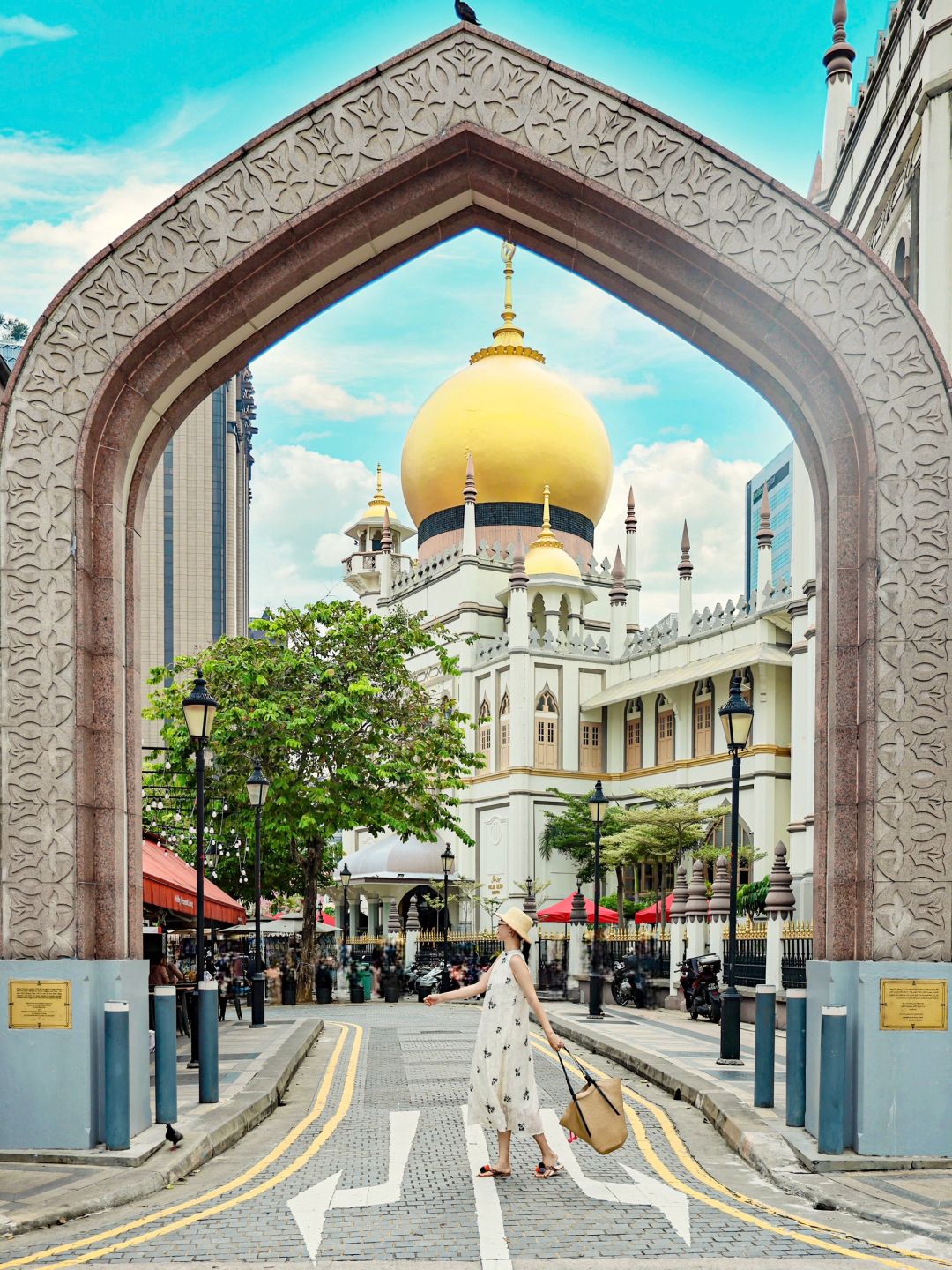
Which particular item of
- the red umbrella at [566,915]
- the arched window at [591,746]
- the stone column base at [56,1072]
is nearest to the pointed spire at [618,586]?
the arched window at [591,746]

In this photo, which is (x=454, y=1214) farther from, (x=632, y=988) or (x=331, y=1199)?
(x=632, y=988)

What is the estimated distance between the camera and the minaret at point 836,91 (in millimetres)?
25953

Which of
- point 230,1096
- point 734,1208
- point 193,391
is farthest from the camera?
point 230,1096

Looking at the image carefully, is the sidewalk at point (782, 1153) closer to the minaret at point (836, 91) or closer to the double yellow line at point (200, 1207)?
the double yellow line at point (200, 1207)

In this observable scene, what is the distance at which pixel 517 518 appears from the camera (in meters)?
61.4

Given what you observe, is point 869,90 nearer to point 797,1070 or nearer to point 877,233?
point 877,233

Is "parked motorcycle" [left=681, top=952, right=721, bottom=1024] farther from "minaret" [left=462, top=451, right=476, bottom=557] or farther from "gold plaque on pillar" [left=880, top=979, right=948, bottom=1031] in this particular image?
"minaret" [left=462, top=451, right=476, bottom=557]

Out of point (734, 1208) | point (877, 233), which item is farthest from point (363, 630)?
point (734, 1208)

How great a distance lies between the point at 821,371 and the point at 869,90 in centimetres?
1276

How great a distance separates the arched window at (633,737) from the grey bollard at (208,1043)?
43.1 meters

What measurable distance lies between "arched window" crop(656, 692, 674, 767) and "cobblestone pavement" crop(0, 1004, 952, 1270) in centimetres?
4093

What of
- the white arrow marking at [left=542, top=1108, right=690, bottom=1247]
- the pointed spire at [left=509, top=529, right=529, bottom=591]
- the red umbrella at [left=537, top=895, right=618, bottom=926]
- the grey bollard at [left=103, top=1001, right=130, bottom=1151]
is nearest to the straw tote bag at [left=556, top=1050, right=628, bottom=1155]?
the white arrow marking at [left=542, top=1108, right=690, bottom=1247]

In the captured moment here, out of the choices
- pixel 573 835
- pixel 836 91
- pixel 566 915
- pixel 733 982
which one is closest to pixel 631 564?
pixel 573 835

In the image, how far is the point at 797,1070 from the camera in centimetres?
1093
